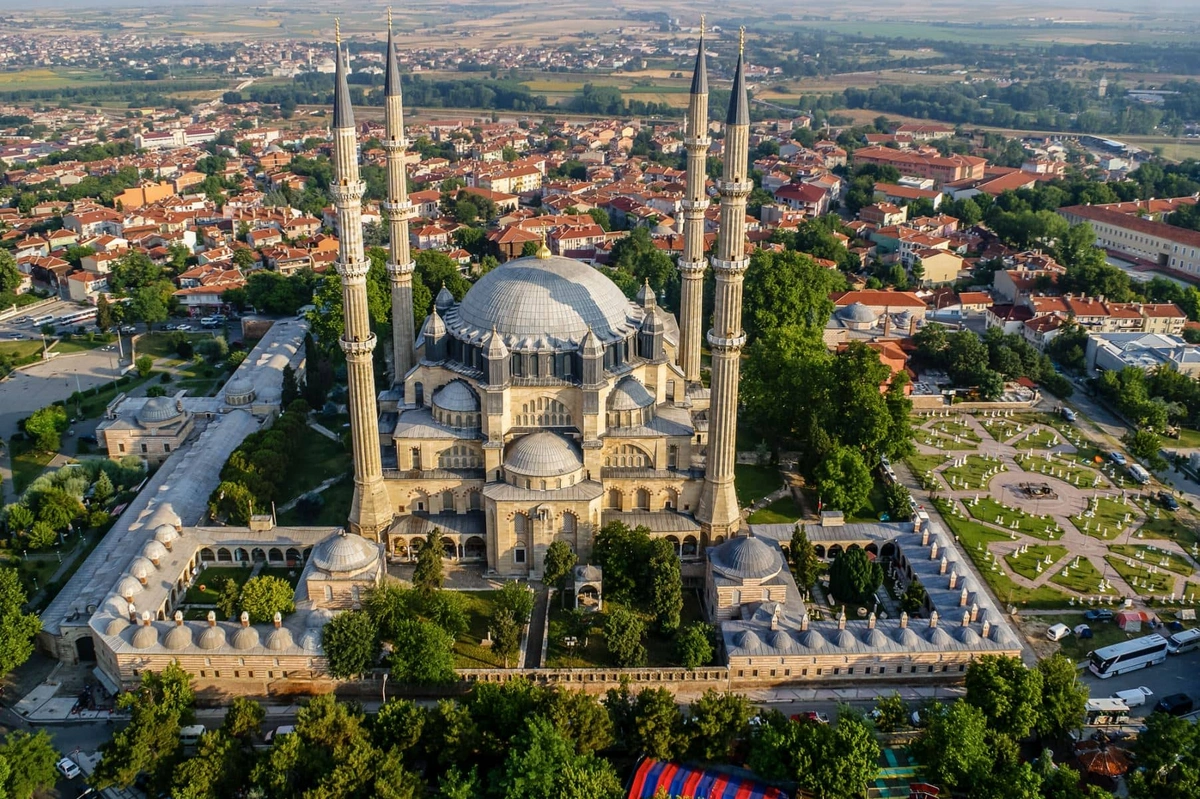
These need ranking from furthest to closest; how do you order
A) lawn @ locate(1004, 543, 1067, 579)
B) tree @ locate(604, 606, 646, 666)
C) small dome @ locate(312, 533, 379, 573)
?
lawn @ locate(1004, 543, 1067, 579) < small dome @ locate(312, 533, 379, 573) < tree @ locate(604, 606, 646, 666)

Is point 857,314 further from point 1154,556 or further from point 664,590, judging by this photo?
point 664,590

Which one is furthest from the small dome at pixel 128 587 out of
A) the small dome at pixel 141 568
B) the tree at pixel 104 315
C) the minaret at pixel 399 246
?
the tree at pixel 104 315

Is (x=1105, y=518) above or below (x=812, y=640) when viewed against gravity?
below

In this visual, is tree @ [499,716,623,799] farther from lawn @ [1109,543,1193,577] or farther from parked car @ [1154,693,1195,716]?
lawn @ [1109,543,1193,577]

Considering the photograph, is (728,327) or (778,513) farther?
(778,513)

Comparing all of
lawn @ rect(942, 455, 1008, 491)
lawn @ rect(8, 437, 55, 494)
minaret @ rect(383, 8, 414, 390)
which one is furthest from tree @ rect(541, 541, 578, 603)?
lawn @ rect(8, 437, 55, 494)

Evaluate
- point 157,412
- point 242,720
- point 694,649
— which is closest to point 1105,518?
point 694,649

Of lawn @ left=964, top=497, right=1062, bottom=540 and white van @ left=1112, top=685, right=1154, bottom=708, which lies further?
lawn @ left=964, top=497, right=1062, bottom=540
